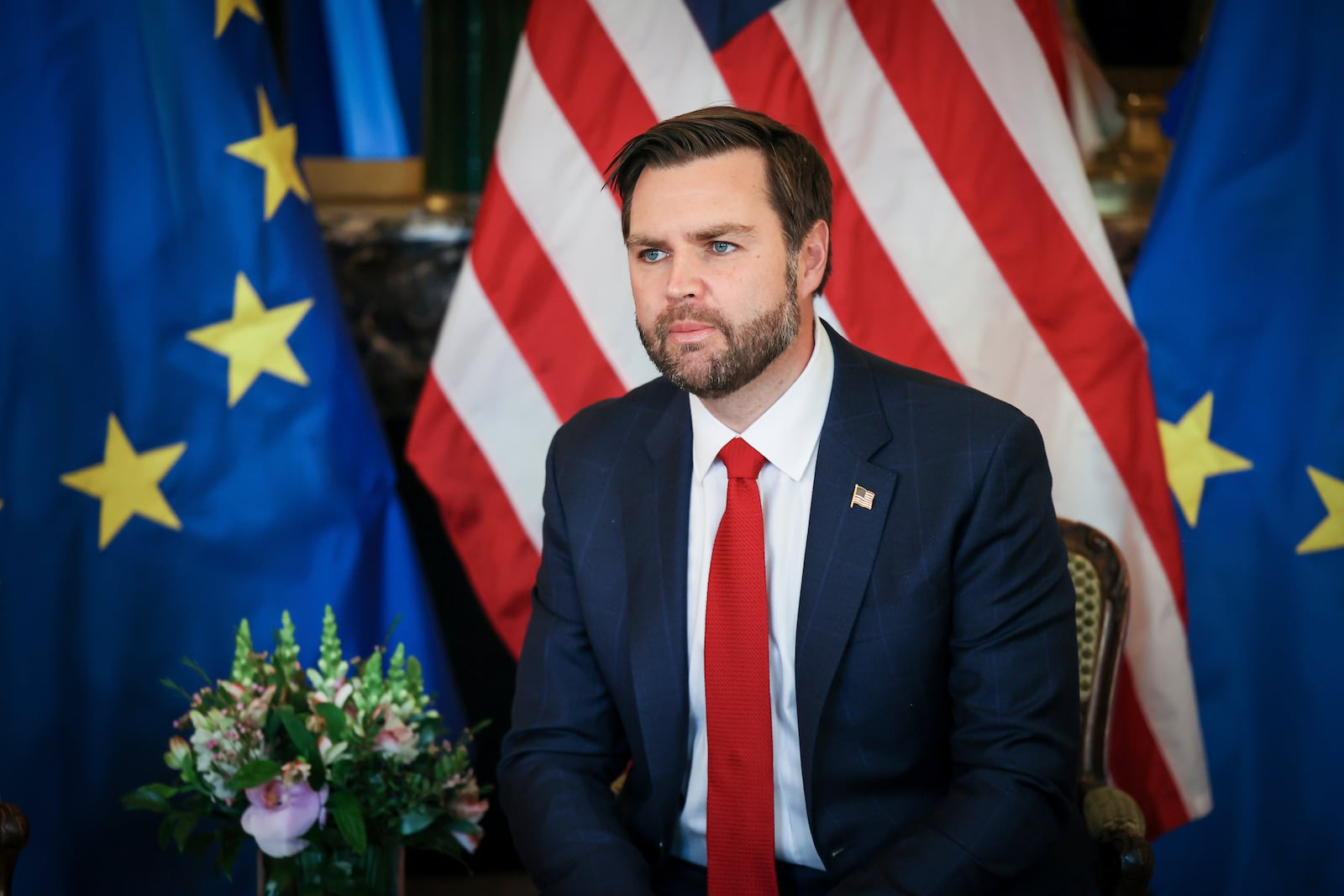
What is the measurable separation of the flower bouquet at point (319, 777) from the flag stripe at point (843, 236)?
1254 millimetres

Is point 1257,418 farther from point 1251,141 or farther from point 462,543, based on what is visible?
point 462,543

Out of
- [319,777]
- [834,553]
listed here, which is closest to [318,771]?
[319,777]

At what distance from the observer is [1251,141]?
8.63ft

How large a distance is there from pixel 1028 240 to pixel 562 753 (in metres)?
1.49

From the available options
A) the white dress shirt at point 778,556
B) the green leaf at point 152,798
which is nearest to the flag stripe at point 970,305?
the white dress shirt at point 778,556

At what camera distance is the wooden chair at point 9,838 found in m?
1.84

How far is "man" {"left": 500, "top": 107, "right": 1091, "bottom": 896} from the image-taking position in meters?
1.85

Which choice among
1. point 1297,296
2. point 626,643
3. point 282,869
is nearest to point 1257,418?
point 1297,296

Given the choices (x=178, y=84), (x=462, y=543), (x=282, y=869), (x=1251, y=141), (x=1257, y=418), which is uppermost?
(x=178, y=84)

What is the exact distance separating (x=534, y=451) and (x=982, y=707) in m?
1.34

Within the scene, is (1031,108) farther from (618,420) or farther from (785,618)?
(785,618)

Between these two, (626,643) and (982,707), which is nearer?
(982,707)

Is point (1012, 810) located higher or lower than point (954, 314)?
lower

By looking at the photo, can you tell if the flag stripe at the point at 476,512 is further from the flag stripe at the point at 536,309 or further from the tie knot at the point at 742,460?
the tie knot at the point at 742,460
